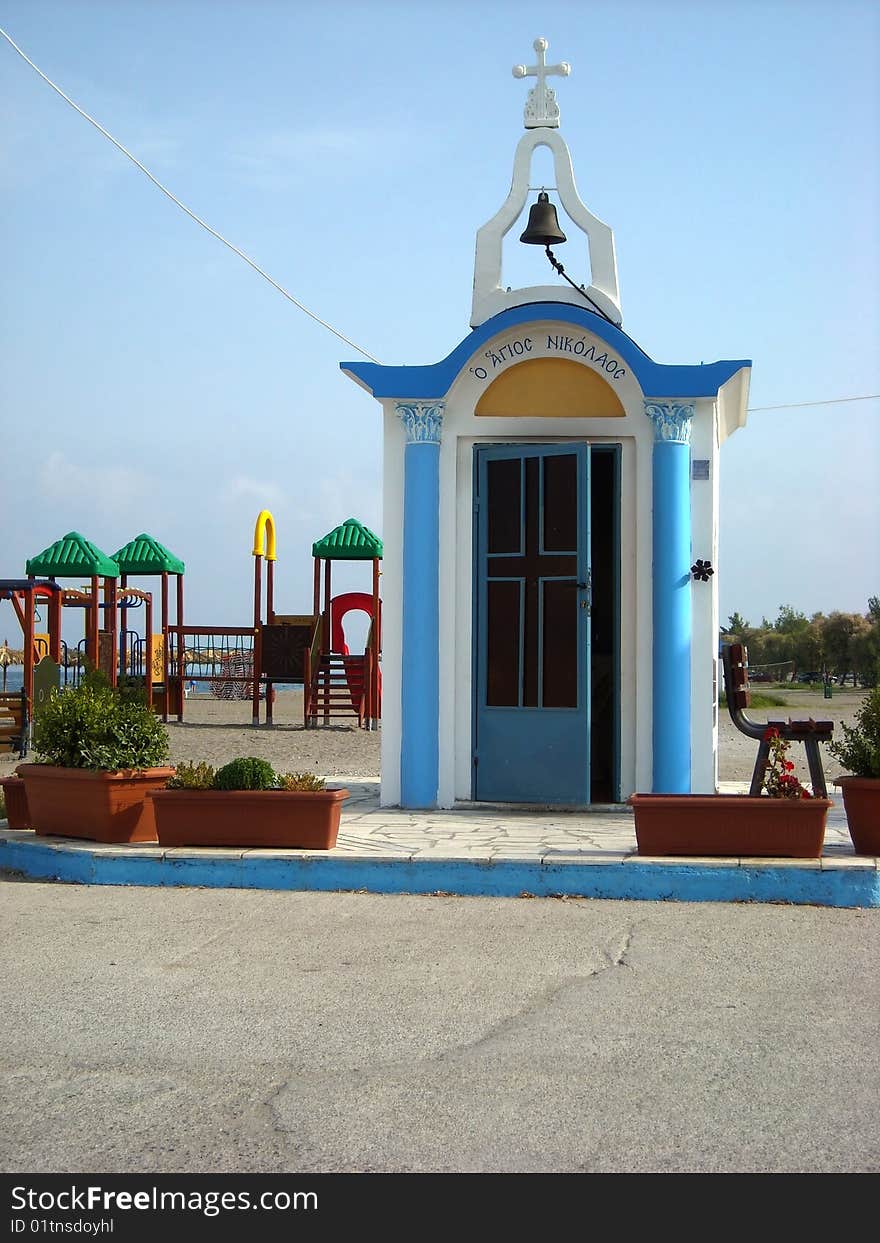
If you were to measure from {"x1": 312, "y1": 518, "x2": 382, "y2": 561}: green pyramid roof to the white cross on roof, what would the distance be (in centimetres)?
1468

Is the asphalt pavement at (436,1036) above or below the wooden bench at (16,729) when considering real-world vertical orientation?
below

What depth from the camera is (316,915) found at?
7293 mm

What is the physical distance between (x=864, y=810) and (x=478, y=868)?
226cm

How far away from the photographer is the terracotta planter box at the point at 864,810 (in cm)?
790

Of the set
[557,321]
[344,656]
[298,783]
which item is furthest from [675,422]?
[344,656]

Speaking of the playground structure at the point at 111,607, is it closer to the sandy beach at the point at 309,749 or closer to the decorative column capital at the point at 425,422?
the sandy beach at the point at 309,749

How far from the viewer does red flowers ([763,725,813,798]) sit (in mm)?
7965

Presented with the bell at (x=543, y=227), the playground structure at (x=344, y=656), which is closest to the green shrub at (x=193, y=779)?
the bell at (x=543, y=227)

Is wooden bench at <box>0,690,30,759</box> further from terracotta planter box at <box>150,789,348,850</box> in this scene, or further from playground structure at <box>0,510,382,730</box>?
terracotta planter box at <box>150,789,348,850</box>

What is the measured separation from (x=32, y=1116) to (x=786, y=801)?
4881 millimetres

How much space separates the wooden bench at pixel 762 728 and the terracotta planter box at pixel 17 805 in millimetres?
4960

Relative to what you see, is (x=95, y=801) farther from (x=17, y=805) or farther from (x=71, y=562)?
(x=71, y=562)

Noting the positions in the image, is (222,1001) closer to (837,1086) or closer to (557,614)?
(837,1086)
